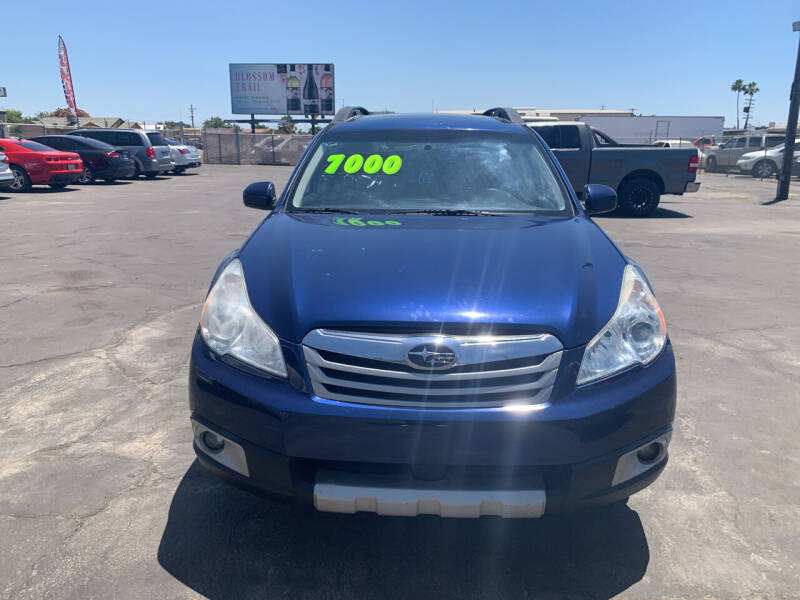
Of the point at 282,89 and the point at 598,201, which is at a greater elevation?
the point at 282,89

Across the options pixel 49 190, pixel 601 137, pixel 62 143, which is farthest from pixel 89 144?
pixel 601 137

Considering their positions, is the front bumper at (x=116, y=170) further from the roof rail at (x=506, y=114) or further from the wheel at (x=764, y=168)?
the wheel at (x=764, y=168)

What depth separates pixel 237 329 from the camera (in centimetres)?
229

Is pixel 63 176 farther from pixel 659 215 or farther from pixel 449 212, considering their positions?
pixel 449 212

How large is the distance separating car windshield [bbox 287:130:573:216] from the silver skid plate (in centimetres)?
160

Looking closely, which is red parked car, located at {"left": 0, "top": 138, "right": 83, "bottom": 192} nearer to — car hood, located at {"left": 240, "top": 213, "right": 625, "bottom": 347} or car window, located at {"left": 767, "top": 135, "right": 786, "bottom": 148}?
car hood, located at {"left": 240, "top": 213, "right": 625, "bottom": 347}

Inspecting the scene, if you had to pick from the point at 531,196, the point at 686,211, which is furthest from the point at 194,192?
the point at 531,196

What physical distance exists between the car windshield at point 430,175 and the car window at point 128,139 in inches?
776

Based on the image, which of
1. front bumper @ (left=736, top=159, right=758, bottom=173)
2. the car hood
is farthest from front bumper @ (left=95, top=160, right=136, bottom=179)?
front bumper @ (left=736, top=159, right=758, bottom=173)

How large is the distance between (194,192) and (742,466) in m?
16.8

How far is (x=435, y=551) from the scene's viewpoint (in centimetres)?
243

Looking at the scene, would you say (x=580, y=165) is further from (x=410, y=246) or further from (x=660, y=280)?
(x=410, y=246)

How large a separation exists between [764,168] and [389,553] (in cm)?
2931

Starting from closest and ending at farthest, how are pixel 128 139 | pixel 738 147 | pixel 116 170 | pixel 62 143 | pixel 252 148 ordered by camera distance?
pixel 62 143
pixel 116 170
pixel 128 139
pixel 738 147
pixel 252 148
